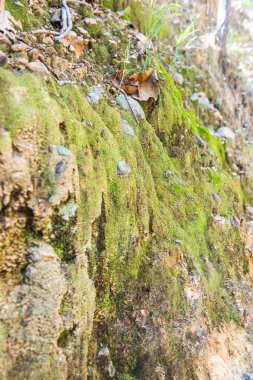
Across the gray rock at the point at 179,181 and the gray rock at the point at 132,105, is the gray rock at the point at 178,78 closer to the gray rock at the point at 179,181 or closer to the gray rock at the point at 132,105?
the gray rock at the point at 132,105

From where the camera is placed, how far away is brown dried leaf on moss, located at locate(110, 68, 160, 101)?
2.82m

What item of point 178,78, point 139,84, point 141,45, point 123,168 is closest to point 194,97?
point 178,78

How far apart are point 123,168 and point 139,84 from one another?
992 millimetres

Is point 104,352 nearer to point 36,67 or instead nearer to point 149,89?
point 36,67

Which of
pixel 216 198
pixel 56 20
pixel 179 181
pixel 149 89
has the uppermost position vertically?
pixel 56 20

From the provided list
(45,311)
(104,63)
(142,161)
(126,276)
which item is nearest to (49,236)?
(45,311)

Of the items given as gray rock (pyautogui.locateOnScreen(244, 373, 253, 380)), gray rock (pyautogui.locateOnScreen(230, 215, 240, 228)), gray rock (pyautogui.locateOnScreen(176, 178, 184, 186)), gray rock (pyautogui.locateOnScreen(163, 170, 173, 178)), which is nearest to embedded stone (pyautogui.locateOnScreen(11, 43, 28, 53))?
gray rock (pyautogui.locateOnScreen(163, 170, 173, 178))

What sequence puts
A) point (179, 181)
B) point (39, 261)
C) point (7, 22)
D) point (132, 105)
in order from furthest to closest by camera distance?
point (179, 181)
point (132, 105)
point (7, 22)
point (39, 261)

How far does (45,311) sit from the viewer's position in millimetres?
1688

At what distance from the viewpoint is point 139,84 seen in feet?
9.59

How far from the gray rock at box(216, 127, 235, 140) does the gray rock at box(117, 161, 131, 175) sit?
7.90 feet

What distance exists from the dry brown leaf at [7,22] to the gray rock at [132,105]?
2.91 feet

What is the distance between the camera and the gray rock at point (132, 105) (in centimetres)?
272

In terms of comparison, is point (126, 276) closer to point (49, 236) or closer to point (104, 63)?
point (49, 236)
